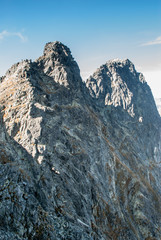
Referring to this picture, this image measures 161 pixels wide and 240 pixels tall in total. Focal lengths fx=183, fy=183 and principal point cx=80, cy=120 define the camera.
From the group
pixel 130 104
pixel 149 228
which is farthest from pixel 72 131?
pixel 130 104

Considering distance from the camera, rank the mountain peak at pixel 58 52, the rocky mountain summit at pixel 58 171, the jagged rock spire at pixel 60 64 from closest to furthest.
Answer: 1. the rocky mountain summit at pixel 58 171
2. the jagged rock spire at pixel 60 64
3. the mountain peak at pixel 58 52

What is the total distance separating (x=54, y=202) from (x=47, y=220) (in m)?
7.52

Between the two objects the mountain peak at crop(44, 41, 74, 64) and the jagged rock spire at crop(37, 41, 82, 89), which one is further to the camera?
the mountain peak at crop(44, 41, 74, 64)

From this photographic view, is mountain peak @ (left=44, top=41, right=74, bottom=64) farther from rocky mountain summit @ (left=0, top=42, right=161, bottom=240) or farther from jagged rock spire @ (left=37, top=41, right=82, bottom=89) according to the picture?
rocky mountain summit @ (left=0, top=42, right=161, bottom=240)

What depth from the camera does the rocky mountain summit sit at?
21.4 meters

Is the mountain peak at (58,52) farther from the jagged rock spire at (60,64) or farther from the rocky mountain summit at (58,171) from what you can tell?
the rocky mountain summit at (58,171)

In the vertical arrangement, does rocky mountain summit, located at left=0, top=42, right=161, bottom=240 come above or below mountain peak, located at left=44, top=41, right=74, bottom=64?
below

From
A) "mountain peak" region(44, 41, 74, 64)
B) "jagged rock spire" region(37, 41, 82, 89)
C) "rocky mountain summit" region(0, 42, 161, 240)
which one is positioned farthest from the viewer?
"mountain peak" region(44, 41, 74, 64)

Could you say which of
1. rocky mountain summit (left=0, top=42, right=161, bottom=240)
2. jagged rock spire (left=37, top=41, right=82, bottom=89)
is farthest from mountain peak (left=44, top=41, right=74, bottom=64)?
rocky mountain summit (left=0, top=42, right=161, bottom=240)

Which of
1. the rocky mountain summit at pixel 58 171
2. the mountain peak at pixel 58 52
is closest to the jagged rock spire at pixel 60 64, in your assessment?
the mountain peak at pixel 58 52

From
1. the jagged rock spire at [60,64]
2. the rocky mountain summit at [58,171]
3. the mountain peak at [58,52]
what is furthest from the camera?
the mountain peak at [58,52]

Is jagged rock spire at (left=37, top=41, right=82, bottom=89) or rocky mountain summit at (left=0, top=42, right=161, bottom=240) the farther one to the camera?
jagged rock spire at (left=37, top=41, right=82, bottom=89)

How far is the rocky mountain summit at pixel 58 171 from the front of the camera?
70.2ft

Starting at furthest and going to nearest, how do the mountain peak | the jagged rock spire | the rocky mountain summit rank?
the mountain peak
the jagged rock spire
the rocky mountain summit
